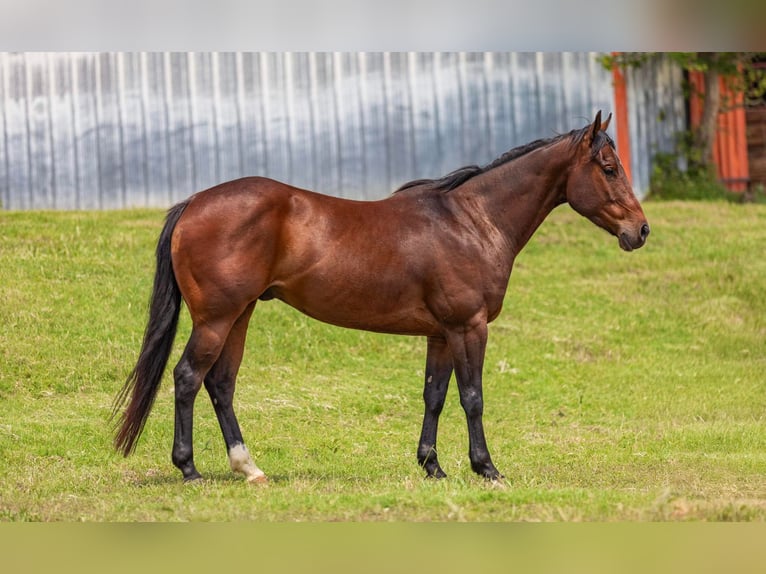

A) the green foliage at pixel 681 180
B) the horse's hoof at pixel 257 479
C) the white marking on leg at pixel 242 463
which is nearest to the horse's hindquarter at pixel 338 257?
the white marking on leg at pixel 242 463

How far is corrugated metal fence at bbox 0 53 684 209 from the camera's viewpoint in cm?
1549

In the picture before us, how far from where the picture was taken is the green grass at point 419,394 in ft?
22.1

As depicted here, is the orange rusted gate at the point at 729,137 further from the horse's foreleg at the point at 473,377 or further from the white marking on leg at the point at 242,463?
the white marking on leg at the point at 242,463

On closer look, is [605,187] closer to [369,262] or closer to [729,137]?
[369,262]

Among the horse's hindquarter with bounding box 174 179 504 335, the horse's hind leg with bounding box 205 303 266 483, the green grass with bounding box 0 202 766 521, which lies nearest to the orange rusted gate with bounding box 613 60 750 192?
the green grass with bounding box 0 202 766 521

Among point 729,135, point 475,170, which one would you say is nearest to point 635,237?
point 475,170

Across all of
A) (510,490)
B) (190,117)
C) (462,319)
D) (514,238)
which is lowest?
(510,490)

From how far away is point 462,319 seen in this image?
7.51 m

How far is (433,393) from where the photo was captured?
7.89 metres

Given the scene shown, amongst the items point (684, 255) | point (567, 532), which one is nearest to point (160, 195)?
point (684, 255)

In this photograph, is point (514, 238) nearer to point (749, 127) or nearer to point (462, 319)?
point (462, 319)

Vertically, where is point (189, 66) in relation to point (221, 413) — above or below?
above

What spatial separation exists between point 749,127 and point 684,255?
5043 millimetres

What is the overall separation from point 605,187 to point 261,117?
9.33 metres
